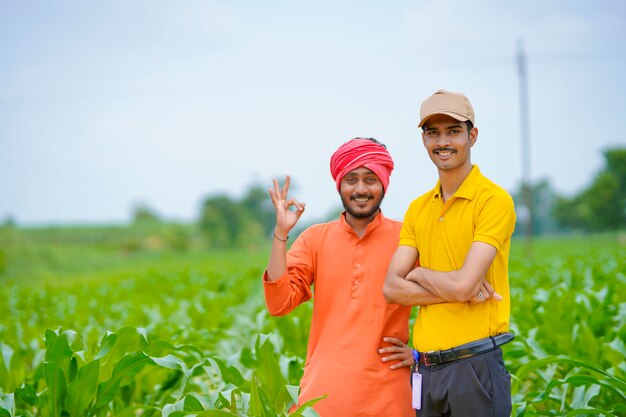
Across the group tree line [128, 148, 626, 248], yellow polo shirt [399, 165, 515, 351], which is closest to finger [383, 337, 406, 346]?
yellow polo shirt [399, 165, 515, 351]

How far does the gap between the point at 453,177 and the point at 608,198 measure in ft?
194

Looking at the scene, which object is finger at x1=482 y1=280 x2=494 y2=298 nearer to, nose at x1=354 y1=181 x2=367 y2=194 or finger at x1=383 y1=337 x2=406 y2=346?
finger at x1=383 y1=337 x2=406 y2=346

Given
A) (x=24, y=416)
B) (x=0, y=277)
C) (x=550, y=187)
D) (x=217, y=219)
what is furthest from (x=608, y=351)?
(x=550, y=187)

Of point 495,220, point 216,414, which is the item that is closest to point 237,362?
point 216,414

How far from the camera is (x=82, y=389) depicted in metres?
3.16

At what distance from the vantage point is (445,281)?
2311 mm

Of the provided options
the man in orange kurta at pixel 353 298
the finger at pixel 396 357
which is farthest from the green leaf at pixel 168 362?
the finger at pixel 396 357

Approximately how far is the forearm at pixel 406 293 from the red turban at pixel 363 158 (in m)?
0.44

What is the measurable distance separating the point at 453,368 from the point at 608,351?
193 cm

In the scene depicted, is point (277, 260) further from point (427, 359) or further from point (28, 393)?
point (28, 393)

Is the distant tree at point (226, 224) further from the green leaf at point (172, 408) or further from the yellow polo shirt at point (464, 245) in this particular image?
the yellow polo shirt at point (464, 245)

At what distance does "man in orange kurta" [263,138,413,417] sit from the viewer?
261 centimetres

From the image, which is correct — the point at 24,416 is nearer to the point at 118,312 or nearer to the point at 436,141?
the point at 436,141

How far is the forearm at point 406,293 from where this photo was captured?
239 cm
